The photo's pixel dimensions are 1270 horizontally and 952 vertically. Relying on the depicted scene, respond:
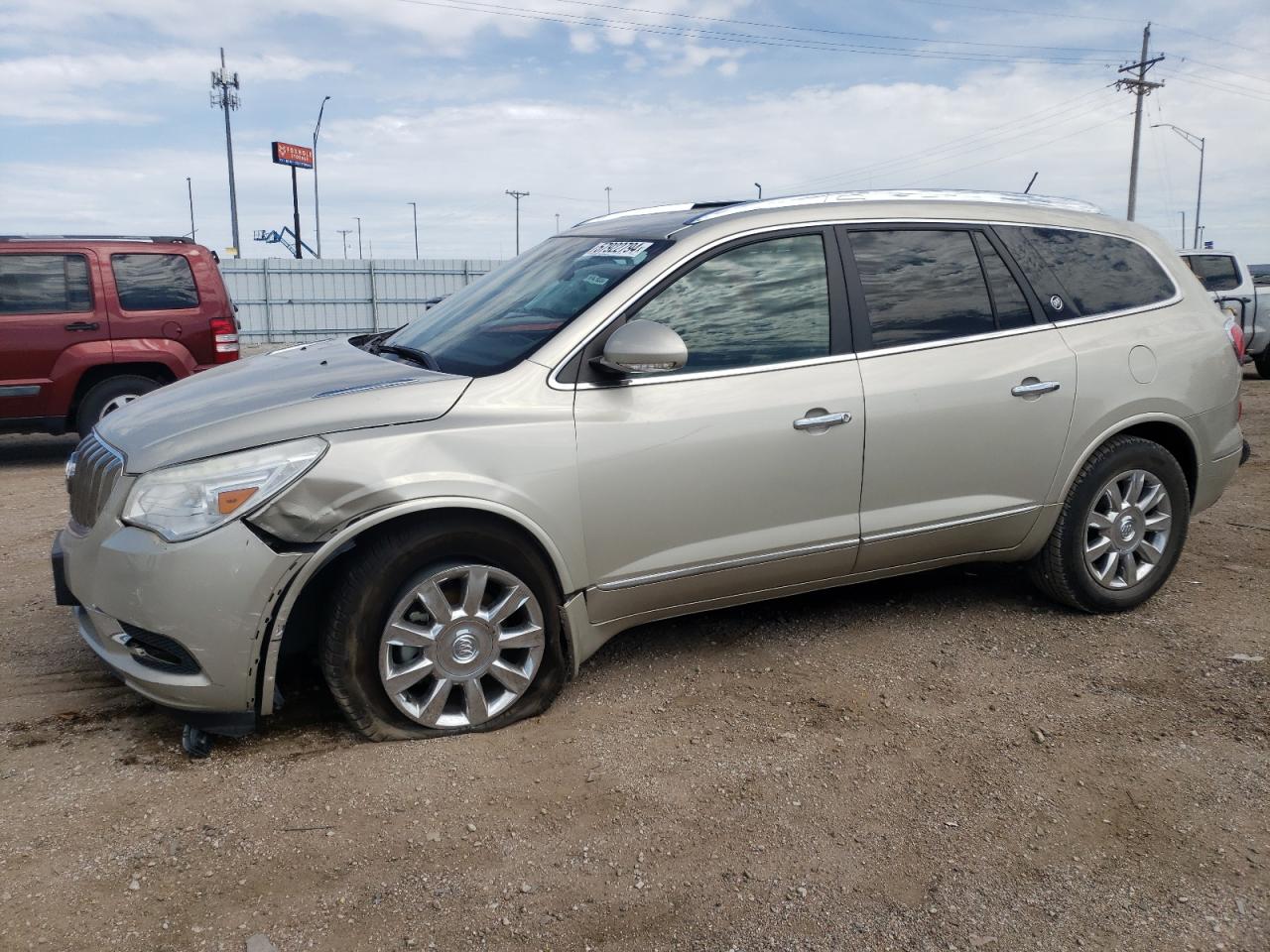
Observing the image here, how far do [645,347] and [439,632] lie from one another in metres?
1.11

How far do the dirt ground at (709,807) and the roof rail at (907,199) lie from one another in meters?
1.72

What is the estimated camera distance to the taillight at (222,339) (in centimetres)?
929

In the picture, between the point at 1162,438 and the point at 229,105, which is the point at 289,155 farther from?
the point at 1162,438

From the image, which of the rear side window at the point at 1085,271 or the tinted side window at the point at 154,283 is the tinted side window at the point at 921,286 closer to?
the rear side window at the point at 1085,271

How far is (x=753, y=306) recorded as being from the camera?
151 inches

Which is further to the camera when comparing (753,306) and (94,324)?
(94,324)

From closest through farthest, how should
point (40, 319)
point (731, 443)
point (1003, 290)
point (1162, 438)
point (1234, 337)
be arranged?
point (731, 443)
point (1003, 290)
point (1162, 438)
point (1234, 337)
point (40, 319)

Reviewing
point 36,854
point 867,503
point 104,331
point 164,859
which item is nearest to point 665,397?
point 867,503

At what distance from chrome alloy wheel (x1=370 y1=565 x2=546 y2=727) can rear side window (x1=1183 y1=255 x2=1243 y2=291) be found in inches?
526

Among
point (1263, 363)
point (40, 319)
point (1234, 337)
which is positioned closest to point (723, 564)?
point (1234, 337)

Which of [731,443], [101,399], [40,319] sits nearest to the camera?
[731,443]

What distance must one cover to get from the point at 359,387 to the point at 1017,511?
8.58ft

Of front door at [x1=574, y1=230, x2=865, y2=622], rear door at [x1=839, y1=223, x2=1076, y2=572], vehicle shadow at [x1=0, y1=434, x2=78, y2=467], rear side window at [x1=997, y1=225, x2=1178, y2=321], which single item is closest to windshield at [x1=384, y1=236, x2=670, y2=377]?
front door at [x1=574, y1=230, x2=865, y2=622]

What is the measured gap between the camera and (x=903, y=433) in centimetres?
396
